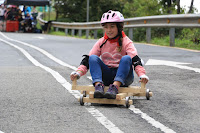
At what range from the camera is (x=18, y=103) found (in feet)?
19.4

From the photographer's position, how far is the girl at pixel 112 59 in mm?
6011

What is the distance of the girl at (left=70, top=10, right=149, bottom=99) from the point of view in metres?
6.01

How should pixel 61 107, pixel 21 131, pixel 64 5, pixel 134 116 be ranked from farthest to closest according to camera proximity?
pixel 64 5
pixel 61 107
pixel 134 116
pixel 21 131

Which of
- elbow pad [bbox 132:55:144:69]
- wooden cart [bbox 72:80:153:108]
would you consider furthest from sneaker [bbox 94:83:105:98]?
elbow pad [bbox 132:55:144:69]

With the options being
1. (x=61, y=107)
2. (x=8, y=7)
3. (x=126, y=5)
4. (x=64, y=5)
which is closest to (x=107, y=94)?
(x=61, y=107)

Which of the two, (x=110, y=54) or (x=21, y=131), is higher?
(x=110, y=54)

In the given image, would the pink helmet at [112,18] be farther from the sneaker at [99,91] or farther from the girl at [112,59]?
the sneaker at [99,91]

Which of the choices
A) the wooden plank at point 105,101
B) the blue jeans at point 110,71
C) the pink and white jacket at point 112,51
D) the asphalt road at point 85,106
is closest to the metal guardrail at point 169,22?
the asphalt road at point 85,106

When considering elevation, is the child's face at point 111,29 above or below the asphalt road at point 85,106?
above

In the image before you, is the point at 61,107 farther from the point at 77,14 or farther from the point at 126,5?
the point at 126,5

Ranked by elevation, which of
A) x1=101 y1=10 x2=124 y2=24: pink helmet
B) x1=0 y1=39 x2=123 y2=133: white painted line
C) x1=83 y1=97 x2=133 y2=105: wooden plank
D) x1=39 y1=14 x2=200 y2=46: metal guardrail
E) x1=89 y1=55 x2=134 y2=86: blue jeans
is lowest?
x1=0 y1=39 x2=123 y2=133: white painted line

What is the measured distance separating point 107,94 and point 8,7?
87.1ft

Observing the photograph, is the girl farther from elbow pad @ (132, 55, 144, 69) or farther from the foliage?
the foliage

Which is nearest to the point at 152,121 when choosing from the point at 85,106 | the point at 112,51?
the point at 85,106
